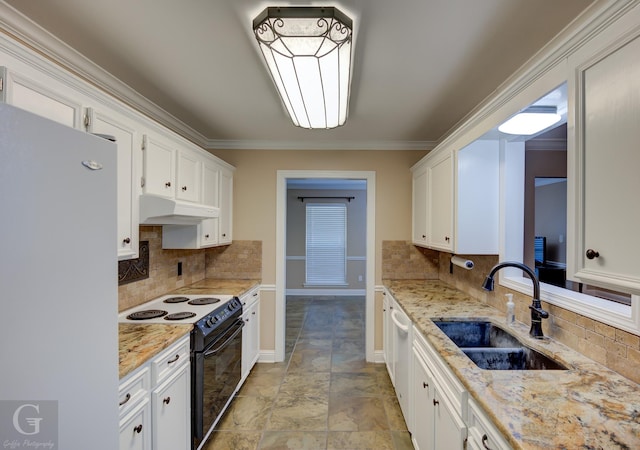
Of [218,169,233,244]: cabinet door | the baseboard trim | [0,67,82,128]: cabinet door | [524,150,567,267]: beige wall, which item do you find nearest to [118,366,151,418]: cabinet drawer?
[0,67,82,128]: cabinet door

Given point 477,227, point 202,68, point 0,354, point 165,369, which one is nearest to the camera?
point 0,354

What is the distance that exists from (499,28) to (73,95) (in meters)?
2.03

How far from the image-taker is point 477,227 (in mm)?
2074

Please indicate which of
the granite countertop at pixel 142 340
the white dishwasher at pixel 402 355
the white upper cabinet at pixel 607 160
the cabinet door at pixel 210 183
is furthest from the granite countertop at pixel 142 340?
the white upper cabinet at pixel 607 160

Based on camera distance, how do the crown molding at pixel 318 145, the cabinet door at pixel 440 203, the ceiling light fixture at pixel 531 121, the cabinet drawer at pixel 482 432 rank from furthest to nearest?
1. the crown molding at pixel 318 145
2. the cabinet door at pixel 440 203
3. the ceiling light fixture at pixel 531 121
4. the cabinet drawer at pixel 482 432

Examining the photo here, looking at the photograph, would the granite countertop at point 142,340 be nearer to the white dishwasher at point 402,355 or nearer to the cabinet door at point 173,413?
the cabinet door at point 173,413

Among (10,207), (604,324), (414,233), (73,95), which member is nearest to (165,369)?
(10,207)

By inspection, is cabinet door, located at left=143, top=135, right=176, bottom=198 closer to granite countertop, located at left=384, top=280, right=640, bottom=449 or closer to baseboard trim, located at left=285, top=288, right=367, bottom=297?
granite countertop, located at left=384, top=280, right=640, bottom=449

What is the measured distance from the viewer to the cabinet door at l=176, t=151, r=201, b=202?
7.40 feet

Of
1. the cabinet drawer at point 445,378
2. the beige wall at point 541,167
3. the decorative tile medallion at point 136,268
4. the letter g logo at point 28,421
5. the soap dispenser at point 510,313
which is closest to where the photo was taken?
the letter g logo at point 28,421

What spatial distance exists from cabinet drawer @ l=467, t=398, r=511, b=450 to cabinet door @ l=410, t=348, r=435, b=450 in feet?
1.37

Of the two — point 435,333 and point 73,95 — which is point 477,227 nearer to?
point 435,333

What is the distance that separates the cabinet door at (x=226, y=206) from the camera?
3.03 metres

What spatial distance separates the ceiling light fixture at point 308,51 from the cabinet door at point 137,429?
1.83 m
